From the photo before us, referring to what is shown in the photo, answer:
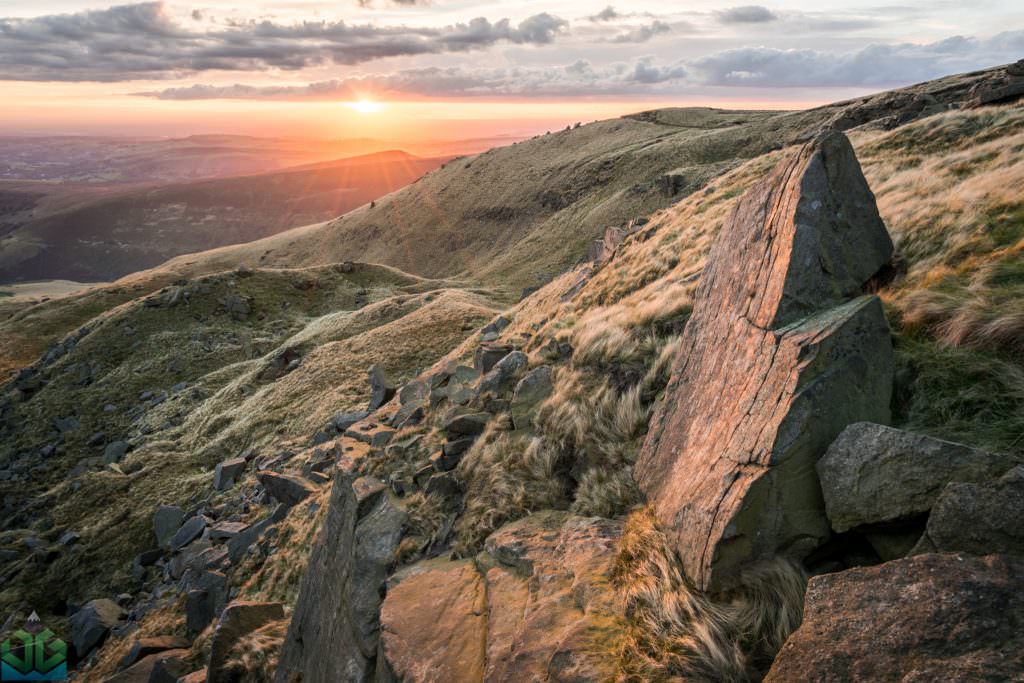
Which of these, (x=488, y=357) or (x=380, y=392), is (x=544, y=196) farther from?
(x=488, y=357)

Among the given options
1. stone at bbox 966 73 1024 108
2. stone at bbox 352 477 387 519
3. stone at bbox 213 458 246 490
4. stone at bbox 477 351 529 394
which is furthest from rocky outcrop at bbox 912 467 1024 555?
stone at bbox 966 73 1024 108

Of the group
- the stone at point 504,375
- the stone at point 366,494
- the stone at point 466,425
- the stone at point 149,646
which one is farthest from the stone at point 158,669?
the stone at point 504,375

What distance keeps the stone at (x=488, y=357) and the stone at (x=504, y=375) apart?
4.15 feet

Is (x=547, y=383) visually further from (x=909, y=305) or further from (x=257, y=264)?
(x=257, y=264)

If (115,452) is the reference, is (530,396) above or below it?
above

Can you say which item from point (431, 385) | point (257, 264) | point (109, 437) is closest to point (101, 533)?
point (109, 437)

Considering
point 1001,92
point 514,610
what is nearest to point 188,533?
point 514,610

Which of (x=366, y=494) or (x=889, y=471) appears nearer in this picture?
(x=889, y=471)

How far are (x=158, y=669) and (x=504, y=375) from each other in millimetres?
9733

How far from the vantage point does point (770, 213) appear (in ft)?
26.6

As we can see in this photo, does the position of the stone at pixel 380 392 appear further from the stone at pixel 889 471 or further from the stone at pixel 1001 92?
the stone at pixel 1001 92

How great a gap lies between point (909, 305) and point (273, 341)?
44.2 meters

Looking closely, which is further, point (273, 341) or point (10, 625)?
point (273, 341)

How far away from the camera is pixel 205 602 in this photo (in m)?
13.5
